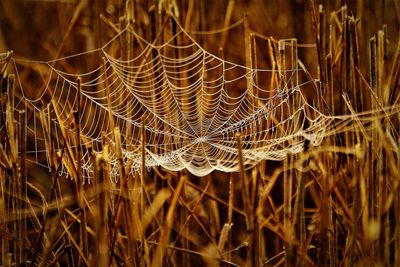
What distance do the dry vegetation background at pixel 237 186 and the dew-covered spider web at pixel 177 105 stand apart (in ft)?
0.21

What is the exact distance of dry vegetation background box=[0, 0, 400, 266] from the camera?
1.10 m

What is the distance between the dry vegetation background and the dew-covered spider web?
63mm

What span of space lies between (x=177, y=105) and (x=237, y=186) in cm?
45

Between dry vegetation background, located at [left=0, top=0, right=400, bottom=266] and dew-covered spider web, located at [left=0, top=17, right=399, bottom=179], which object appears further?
dew-covered spider web, located at [left=0, top=17, right=399, bottom=179]

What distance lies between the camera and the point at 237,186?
2.07m

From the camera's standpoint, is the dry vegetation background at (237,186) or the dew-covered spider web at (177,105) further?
the dew-covered spider web at (177,105)

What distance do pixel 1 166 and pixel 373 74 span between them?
2.85 feet

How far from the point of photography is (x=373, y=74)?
1221 millimetres

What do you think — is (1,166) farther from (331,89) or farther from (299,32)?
(299,32)

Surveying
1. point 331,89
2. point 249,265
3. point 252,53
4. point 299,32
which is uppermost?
point 299,32

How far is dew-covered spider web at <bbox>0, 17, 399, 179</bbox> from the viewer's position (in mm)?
1505

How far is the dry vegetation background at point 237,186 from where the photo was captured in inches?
→ 43.4

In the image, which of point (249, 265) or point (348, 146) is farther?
point (348, 146)

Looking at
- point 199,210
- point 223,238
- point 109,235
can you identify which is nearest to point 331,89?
point 223,238
